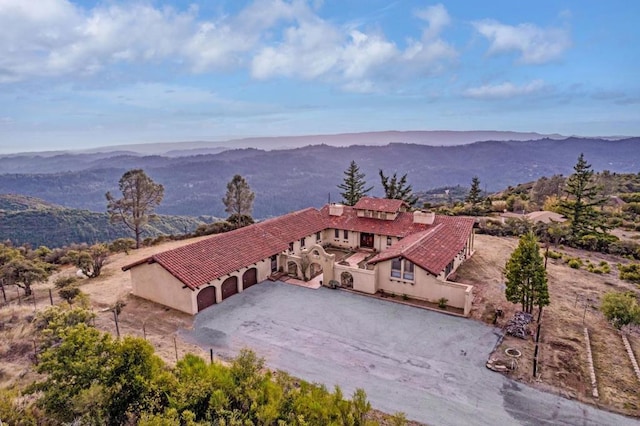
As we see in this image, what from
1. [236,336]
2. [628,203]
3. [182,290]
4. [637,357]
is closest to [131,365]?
[236,336]

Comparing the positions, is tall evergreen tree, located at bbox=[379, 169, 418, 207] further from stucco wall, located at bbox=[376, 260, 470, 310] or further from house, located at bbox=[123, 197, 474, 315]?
stucco wall, located at bbox=[376, 260, 470, 310]

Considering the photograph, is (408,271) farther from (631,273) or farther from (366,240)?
(631,273)

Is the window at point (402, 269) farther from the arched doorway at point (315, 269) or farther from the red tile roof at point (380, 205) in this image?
the red tile roof at point (380, 205)

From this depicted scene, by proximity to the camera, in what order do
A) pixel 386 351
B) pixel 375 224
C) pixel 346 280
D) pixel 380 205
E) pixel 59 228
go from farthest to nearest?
pixel 59 228
pixel 380 205
pixel 375 224
pixel 346 280
pixel 386 351

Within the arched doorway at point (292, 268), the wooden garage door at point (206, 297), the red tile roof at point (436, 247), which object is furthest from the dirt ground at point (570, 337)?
the wooden garage door at point (206, 297)

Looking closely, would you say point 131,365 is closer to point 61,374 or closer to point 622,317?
point 61,374

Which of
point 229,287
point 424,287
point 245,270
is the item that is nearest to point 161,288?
point 229,287
